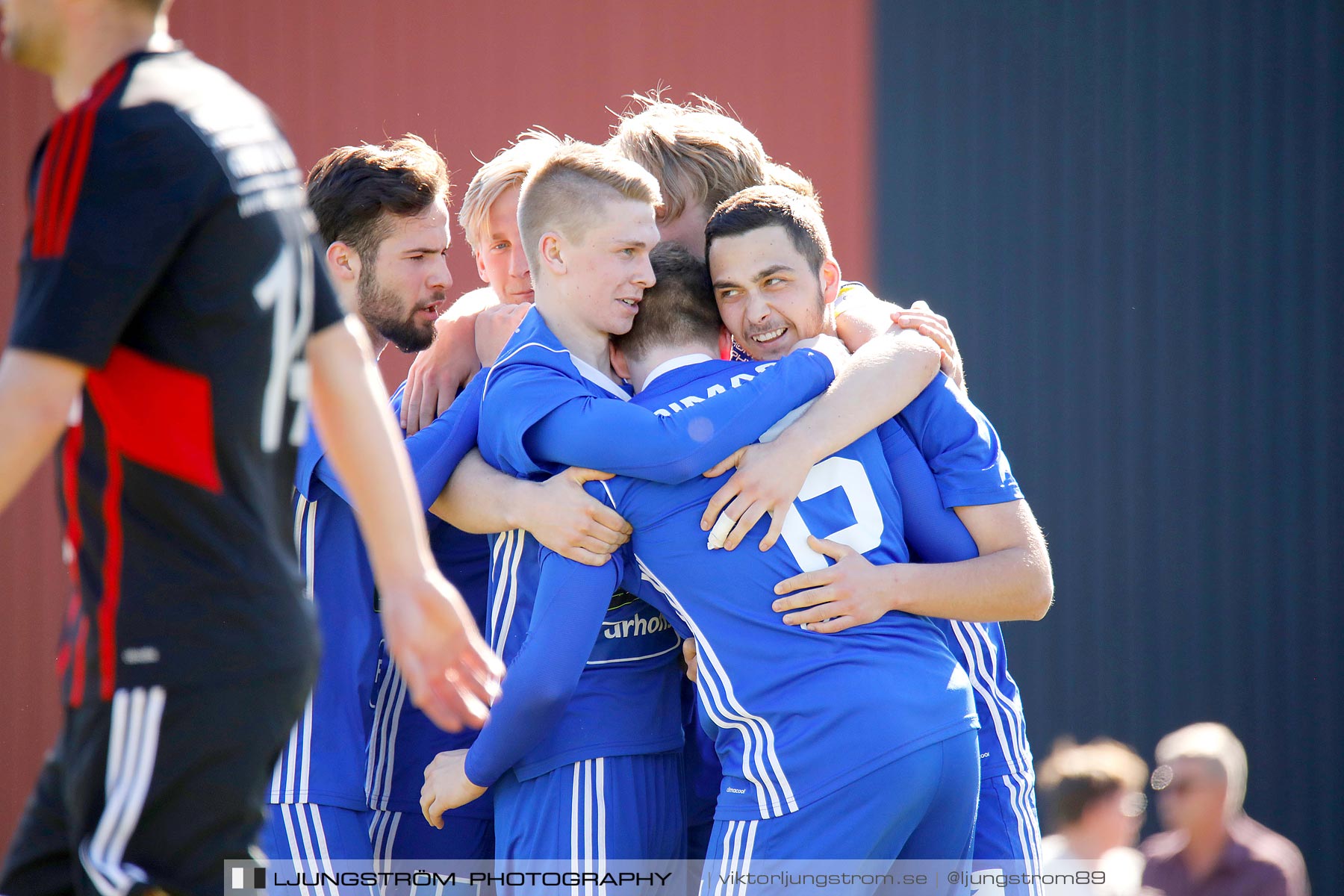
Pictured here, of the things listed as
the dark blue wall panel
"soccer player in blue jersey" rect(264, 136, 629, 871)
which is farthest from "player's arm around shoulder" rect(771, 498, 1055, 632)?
the dark blue wall panel

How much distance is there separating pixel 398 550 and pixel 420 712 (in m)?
1.34

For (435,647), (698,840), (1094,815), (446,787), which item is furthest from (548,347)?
(1094,815)

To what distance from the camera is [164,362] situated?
1.51 metres

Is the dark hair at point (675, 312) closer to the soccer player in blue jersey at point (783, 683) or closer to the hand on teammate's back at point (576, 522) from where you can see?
the soccer player in blue jersey at point (783, 683)

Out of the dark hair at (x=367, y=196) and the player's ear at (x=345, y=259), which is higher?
the dark hair at (x=367, y=196)

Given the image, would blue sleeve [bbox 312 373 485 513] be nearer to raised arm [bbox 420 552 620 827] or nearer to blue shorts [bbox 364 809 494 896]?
raised arm [bbox 420 552 620 827]

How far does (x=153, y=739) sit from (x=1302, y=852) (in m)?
6.00

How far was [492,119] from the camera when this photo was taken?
6.44m

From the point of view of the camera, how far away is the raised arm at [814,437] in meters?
2.31

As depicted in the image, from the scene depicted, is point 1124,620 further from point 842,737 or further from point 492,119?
point 842,737

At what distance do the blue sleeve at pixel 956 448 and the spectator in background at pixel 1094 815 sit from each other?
1.24 metres

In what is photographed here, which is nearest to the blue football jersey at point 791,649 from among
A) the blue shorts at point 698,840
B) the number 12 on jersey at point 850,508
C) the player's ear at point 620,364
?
the number 12 on jersey at point 850,508

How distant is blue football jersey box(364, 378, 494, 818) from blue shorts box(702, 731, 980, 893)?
2.71 ft

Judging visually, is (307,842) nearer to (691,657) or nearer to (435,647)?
(691,657)
